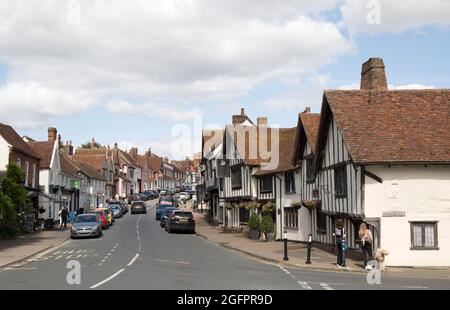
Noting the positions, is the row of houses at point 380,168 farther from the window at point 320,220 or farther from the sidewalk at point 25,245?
the sidewalk at point 25,245

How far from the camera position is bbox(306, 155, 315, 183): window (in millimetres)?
29203

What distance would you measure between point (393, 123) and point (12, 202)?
23442 mm

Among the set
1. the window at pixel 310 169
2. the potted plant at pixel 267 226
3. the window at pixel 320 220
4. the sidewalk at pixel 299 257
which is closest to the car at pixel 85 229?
the sidewalk at pixel 299 257

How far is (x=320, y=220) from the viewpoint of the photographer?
29297mm

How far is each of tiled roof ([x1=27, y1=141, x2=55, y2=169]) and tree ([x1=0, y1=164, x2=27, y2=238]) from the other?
15049mm

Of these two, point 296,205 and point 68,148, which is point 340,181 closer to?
point 296,205

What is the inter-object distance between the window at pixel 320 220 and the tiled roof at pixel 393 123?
5.46 meters

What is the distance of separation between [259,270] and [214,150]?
37025 millimetres

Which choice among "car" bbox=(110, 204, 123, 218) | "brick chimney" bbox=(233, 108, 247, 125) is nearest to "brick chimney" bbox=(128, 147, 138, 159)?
"car" bbox=(110, 204, 123, 218)

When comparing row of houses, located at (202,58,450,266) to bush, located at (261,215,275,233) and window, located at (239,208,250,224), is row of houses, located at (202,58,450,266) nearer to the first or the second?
bush, located at (261,215,275,233)

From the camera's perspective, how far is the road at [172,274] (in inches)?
587

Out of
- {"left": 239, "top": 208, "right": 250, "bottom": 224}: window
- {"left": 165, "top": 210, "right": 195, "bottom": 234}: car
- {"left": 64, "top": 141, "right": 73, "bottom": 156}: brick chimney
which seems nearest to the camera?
{"left": 165, "top": 210, "right": 195, "bottom": 234}: car
